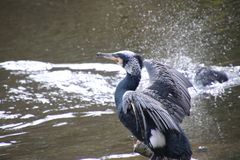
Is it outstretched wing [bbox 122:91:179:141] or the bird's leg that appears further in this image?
the bird's leg

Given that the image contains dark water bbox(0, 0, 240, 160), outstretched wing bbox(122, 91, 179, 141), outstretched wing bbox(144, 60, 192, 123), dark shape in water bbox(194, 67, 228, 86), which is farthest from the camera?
dark shape in water bbox(194, 67, 228, 86)

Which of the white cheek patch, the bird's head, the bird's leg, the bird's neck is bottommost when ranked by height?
the bird's leg

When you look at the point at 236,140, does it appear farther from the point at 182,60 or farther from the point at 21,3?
the point at 21,3

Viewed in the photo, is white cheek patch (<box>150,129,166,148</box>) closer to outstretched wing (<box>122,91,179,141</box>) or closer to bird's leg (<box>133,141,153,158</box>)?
outstretched wing (<box>122,91,179,141</box>)

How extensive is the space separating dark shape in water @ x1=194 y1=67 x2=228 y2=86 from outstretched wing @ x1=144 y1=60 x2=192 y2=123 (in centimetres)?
290

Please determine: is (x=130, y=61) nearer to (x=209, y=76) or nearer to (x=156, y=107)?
(x=156, y=107)

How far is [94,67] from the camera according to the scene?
32.9 feet

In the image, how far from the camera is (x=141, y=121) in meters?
5.32

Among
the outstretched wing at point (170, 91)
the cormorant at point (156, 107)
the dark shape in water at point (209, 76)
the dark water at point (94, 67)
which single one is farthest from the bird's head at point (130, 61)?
the dark shape in water at point (209, 76)

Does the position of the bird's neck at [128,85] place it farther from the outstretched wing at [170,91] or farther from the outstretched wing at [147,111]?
the outstretched wing at [147,111]

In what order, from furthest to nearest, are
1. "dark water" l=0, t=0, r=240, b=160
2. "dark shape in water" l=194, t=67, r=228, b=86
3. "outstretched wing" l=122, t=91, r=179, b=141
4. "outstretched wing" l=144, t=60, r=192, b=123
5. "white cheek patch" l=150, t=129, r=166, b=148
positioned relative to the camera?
"dark shape in water" l=194, t=67, r=228, b=86, "dark water" l=0, t=0, r=240, b=160, "outstretched wing" l=144, t=60, r=192, b=123, "white cheek patch" l=150, t=129, r=166, b=148, "outstretched wing" l=122, t=91, r=179, b=141

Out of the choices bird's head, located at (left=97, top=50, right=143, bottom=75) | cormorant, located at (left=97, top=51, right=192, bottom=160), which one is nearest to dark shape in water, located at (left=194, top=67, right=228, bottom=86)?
cormorant, located at (left=97, top=51, right=192, bottom=160)

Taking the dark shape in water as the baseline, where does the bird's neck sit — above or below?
above

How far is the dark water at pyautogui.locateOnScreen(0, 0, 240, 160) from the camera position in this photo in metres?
7.15
